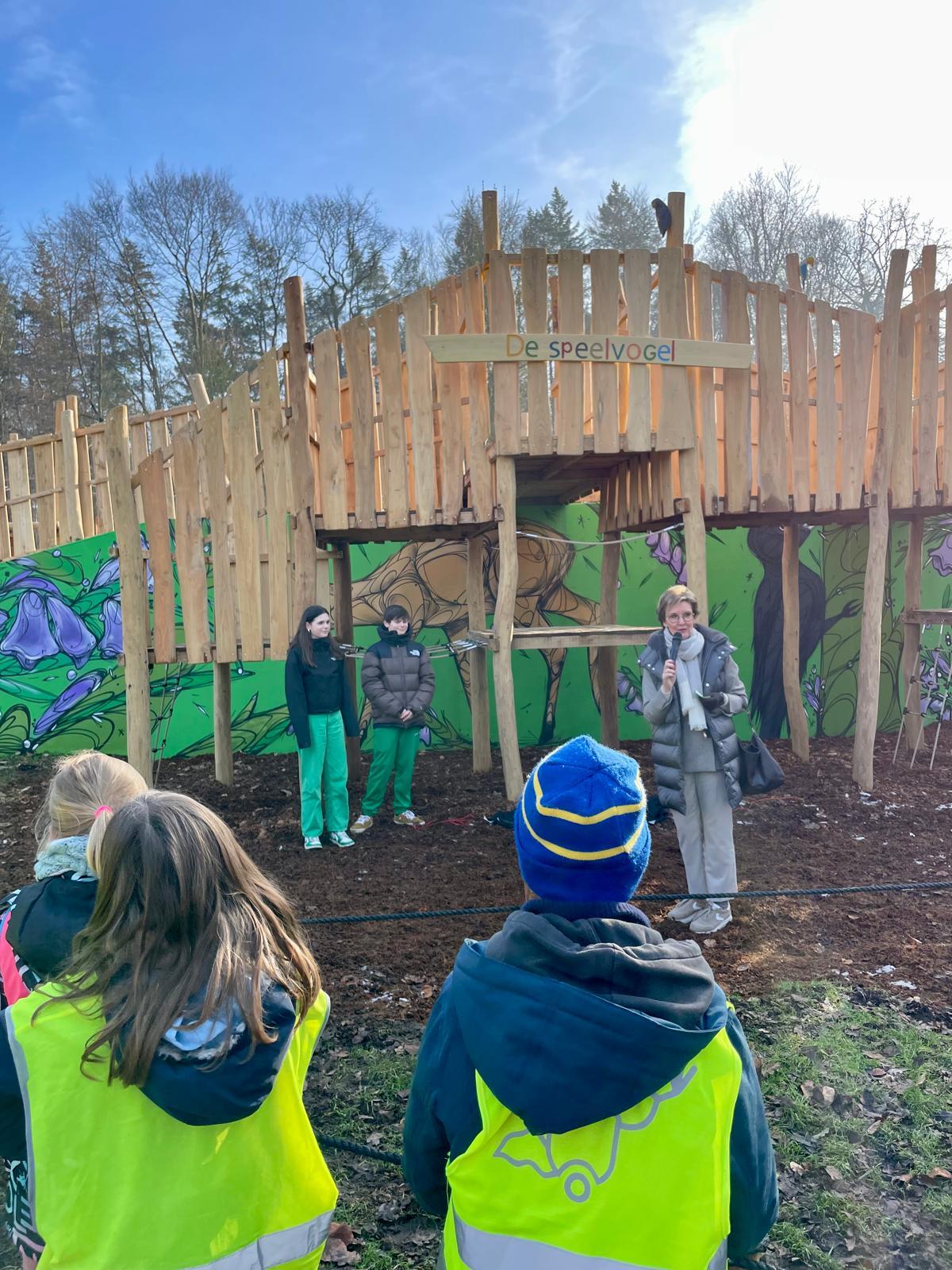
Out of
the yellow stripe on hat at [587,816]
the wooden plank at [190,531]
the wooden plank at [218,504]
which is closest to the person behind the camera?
the yellow stripe on hat at [587,816]

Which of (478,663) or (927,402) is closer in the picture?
(927,402)

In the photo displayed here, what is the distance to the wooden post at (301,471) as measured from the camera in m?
6.55

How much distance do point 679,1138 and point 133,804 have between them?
3.49 ft

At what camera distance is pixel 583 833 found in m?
1.43

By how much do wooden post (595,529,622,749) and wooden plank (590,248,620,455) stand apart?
2.14 m

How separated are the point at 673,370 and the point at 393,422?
2.13 m

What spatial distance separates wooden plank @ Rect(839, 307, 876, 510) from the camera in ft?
24.4

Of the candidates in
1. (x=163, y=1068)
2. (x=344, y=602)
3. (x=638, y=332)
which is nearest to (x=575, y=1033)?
(x=163, y=1068)

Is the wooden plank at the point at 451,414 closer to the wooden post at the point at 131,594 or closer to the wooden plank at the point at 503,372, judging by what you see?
the wooden plank at the point at 503,372

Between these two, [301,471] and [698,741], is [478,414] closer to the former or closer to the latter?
[301,471]

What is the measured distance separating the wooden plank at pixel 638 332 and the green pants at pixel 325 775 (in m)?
3.06

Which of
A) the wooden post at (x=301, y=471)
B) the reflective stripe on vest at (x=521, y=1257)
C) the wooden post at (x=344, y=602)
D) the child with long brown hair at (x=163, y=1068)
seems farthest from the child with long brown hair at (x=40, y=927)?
the wooden post at (x=344, y=602)

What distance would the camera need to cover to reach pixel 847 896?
17.5 feet

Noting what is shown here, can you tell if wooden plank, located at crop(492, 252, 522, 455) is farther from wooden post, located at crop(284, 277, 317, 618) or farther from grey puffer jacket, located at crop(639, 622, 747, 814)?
grey puffer jacket, located at crop(639, 622, 747, 814)
